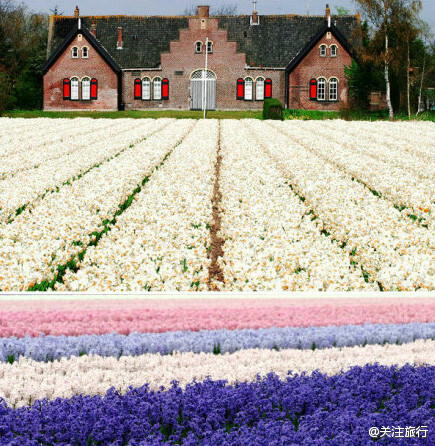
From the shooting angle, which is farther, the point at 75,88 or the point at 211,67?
the point at 75,88

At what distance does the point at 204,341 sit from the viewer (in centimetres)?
449

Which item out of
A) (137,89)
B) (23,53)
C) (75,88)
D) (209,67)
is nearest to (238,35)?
(209,67)

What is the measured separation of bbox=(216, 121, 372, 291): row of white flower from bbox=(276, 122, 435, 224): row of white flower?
1805mm

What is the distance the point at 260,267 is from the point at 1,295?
2.64 m

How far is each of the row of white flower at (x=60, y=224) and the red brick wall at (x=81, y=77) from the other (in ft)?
121

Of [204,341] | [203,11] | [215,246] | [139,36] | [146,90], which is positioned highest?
[203,11]

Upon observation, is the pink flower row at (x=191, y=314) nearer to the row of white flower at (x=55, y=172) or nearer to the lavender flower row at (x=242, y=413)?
the lavender flower row at (x=242, y=413)

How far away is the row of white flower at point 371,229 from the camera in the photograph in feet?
22.2

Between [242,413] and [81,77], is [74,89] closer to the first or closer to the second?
[81,77]

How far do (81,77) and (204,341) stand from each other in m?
47.9

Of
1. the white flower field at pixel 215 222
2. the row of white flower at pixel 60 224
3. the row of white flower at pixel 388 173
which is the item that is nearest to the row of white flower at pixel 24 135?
the white flower field at pixel 215 222

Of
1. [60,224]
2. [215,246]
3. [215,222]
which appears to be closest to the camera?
[215,246]

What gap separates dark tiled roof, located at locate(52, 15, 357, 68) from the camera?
49.5m

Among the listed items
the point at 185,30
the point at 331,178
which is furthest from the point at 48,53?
the point at 331,178
